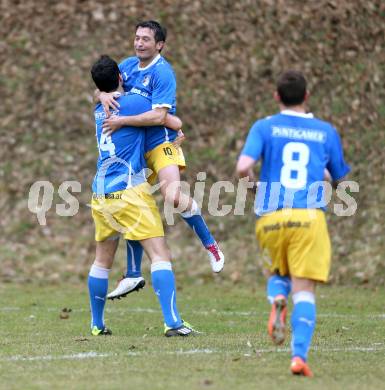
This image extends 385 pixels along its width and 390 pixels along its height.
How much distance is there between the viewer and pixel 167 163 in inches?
354

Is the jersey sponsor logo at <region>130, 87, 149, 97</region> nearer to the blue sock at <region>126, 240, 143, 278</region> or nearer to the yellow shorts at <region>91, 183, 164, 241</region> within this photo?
the yellow shorts at <region>91, 183, 164, 241</region>

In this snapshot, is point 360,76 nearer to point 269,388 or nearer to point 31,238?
point 31,238

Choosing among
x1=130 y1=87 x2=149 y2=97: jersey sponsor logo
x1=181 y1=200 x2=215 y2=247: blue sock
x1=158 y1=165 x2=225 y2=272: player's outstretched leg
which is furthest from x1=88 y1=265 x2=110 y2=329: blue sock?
x1=130 y1=87 x2=149 y2=97: jersey sponsor logo

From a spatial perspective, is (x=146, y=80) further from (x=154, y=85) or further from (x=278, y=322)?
(x=278, y=322)

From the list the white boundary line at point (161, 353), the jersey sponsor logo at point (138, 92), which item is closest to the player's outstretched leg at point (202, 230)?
the jersey sponsor logo at point (138, 92)

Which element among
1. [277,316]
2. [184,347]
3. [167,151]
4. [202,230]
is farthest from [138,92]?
[277,316]

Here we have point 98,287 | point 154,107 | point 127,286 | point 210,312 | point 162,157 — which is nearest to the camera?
point 154,107

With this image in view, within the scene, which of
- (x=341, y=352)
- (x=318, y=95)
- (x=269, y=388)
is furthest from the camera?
(x=318, y=95)

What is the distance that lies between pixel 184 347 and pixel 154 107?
2106 millimetres

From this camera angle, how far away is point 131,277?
925cm

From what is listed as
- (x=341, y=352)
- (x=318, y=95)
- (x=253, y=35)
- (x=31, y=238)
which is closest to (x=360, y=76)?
(x=318, y=95)

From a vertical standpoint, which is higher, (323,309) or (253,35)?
(253,35)

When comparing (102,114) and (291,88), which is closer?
(291,88)

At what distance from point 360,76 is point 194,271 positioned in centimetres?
470
